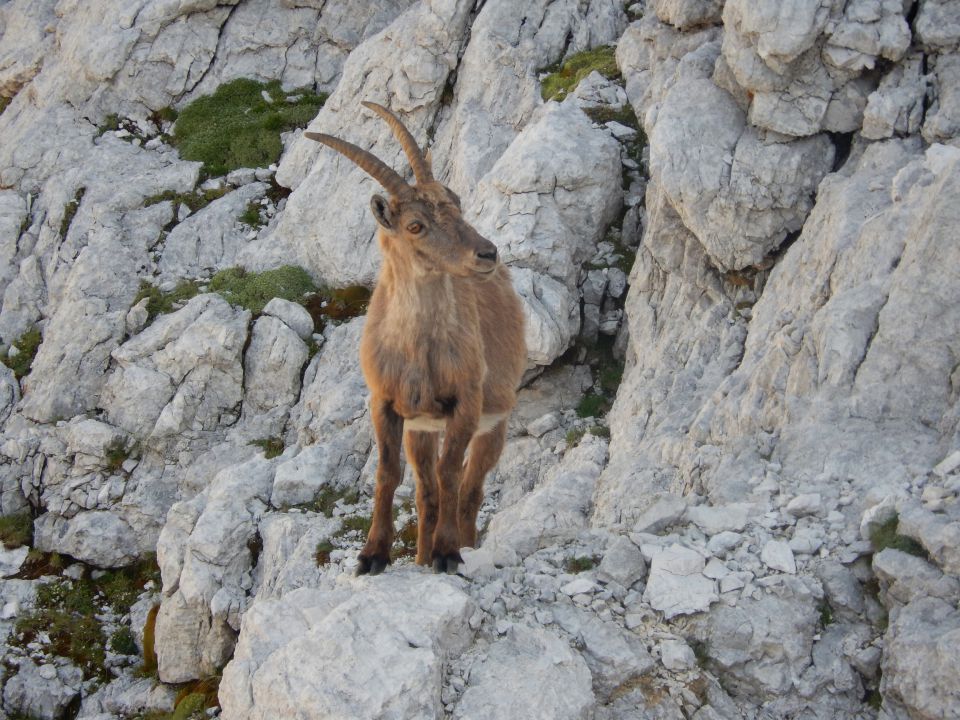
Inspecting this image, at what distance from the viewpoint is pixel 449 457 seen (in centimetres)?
763

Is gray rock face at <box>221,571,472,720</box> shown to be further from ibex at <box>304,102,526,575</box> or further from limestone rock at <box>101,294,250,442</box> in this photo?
limestone rock at <box>101,294,250,442</box>

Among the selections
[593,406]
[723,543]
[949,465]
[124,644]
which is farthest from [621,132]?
[124,644]

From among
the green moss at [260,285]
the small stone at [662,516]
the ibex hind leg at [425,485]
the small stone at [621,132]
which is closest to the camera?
the ibex hind leg at [425,485]

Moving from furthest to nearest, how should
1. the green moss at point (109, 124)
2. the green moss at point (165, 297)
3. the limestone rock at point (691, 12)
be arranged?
the green moss at point (109, 124) < the green moss at point (165, 297) < the limestone rock at point (691, 12)

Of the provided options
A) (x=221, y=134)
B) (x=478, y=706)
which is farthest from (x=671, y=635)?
(x=221, y=134)

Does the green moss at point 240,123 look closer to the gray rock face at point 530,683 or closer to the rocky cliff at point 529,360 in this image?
the rocky cliff at point 529,360

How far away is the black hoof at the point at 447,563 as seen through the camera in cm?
743

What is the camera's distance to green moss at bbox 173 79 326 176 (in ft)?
80.7

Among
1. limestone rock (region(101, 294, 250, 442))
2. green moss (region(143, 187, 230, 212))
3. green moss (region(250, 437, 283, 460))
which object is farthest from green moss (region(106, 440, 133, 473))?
green moss (region(143, 187, 230, 212))

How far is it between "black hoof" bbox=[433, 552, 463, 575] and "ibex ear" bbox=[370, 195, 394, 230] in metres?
2.93

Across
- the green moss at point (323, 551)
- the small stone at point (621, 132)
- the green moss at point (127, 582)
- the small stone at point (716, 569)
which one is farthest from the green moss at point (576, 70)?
the green moss at point (127, 582)

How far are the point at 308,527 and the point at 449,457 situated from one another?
750 cm

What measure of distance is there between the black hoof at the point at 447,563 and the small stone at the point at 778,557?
2.63 metres

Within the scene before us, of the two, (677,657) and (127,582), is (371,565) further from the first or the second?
(127,582)
